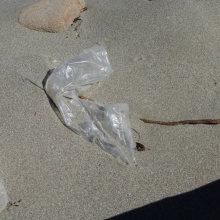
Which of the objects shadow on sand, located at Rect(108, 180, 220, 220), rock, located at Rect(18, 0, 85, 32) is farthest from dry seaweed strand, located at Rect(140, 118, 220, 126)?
rock, located at Rect(18, 0, 85, 32)

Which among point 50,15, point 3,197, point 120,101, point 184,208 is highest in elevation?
point 50,15

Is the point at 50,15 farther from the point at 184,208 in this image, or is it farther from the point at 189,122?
the point at 184,208

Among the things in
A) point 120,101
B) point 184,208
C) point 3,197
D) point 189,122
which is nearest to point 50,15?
point 120,101

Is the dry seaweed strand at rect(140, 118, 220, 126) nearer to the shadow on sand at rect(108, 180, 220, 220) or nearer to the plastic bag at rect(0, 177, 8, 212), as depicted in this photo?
the shadow on sand at rect(108, 180, 220, 220)

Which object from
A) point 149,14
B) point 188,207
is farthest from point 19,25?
point 188,207

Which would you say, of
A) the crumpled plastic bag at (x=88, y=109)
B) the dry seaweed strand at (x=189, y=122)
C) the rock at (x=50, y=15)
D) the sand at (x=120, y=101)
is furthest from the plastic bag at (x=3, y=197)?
the rock at (x=50, y=15)

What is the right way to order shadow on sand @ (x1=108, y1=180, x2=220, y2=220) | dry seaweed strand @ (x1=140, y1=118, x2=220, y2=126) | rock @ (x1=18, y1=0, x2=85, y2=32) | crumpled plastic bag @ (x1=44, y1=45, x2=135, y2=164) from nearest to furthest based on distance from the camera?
shadow on sand @ (x1=108, y1=180, x2=220, y2=220)
crumpled plastic bag @ (x1=44, y1=45, x2=135, y2=164)
dry seaweed strand @ (x1=140, y1=118, x2=220, y2=126)
rock @ (x1=18, y1=0, x2=85, y2=32)
